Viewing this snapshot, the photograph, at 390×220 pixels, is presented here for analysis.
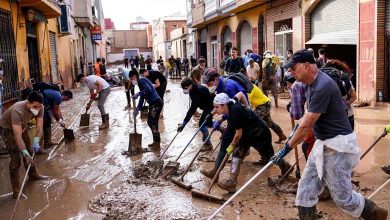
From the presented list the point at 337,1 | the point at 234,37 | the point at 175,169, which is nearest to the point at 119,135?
the point at 175,169

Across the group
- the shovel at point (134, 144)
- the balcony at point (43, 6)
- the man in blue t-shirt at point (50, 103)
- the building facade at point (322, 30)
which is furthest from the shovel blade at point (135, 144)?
the balcony at point (43, 6)

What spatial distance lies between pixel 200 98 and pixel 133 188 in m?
1.95

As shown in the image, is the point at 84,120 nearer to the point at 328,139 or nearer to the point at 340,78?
the point at 340,78

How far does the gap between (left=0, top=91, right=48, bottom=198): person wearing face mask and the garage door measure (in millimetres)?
15281

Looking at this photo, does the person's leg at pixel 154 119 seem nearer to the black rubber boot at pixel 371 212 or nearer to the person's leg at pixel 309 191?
the person's leg at pixel 309 191

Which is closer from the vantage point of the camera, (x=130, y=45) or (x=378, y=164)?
Answer: (x=378, y=164)

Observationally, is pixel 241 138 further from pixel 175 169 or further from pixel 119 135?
pixel 119 135

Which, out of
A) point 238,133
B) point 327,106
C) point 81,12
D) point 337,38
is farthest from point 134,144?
point 81,12

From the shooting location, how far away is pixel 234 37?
2181 cm

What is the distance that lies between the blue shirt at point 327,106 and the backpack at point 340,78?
1.41 meters

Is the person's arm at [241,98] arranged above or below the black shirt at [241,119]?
above

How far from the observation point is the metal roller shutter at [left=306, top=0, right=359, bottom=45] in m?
11.6

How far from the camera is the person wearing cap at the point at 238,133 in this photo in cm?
503

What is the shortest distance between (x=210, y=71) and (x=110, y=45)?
209 ft
